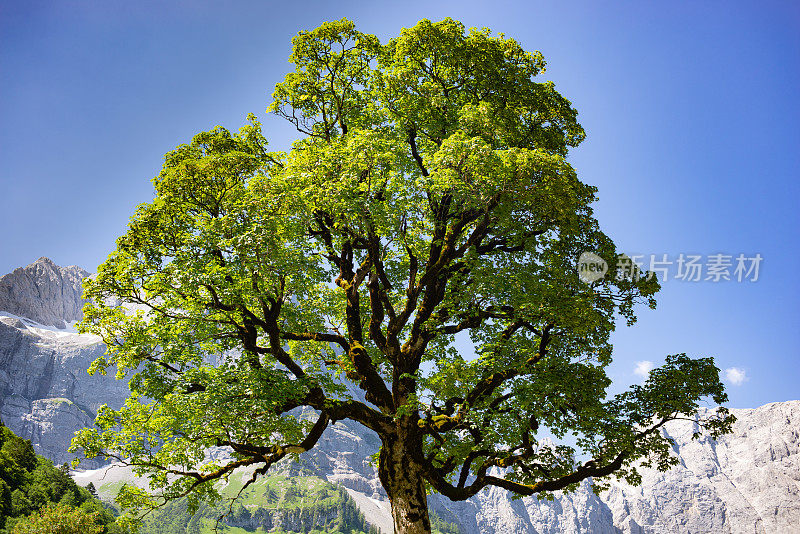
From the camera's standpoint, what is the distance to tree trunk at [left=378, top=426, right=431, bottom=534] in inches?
516

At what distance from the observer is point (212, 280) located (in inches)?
493

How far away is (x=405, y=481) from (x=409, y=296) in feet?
18.6

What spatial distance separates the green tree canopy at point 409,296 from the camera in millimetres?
12734

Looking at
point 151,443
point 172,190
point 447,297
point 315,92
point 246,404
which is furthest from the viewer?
point 315,92

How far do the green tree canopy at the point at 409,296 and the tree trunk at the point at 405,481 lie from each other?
6 cm

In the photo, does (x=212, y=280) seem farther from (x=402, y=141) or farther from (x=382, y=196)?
(x=402, y=141)

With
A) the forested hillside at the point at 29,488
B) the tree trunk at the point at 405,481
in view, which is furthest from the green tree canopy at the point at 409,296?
the forested hillside at the point at 29,488

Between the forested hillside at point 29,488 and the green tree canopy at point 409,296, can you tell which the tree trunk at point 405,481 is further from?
the forested hillside at point 29,488

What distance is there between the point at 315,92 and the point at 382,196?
18.7ft

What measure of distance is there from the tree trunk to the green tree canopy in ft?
0.19

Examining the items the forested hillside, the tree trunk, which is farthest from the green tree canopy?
the forested hillside

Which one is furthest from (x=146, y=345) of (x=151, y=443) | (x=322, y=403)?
(x=322, y=403)

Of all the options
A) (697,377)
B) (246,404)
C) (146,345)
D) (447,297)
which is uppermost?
(447,297)

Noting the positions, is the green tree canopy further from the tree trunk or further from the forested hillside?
the forested hillside
